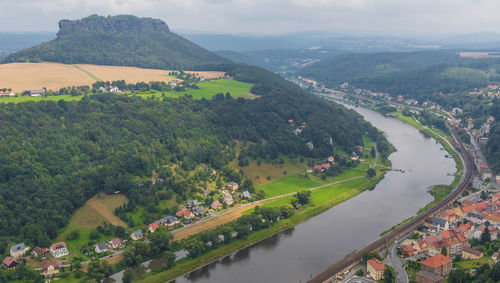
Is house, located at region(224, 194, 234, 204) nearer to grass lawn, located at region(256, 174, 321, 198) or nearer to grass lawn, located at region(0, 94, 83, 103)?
grass lawn, located at region(256, 174, 321, 198)

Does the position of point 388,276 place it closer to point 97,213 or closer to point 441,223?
point 441,223

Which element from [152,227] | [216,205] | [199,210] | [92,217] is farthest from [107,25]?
[152,227]

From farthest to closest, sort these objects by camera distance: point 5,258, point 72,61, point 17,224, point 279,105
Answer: point 72,61 < point 279,105 < point 17,224 < point 5,258

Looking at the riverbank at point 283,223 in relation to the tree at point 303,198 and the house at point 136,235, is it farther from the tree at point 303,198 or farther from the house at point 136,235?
the house at point 136,235

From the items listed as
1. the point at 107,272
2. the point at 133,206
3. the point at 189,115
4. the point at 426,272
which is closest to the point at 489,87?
the point at 189,115

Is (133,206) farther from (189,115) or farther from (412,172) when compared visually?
(412,172)
